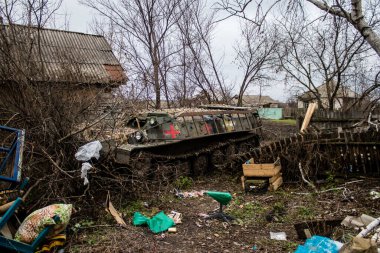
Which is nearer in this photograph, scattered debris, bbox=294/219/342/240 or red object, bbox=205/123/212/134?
scattered debris, bbox=294/219/342/240

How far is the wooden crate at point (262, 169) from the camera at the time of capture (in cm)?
789

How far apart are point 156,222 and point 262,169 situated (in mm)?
3182

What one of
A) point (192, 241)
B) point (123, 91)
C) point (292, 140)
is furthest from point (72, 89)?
point (292, 140)

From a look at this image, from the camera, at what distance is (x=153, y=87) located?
1594cm

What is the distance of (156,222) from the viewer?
570 cm

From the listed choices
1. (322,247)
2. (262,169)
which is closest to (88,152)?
(262,169)

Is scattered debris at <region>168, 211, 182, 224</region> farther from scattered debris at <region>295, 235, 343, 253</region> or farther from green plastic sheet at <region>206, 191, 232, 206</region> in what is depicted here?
scattered debris at <region>295, 235, 343, 253</region>

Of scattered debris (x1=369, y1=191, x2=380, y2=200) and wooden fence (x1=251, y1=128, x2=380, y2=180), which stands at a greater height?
wooden fence (x1=251, y1=128, x2=380, y2=180)

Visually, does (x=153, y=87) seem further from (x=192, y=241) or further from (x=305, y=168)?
(x=192, y=241)

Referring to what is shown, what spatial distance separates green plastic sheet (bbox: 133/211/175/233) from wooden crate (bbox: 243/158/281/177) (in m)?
2.90

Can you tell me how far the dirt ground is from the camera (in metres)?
4.88

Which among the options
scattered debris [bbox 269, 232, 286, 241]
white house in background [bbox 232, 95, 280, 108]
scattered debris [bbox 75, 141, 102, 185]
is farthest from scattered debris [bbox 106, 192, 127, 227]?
white house in background [bbox 232, 95, 280, 108]

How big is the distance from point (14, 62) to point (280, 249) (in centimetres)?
548

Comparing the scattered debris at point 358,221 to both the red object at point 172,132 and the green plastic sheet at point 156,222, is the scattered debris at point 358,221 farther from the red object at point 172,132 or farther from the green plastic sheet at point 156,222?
the red object at point 172,132
